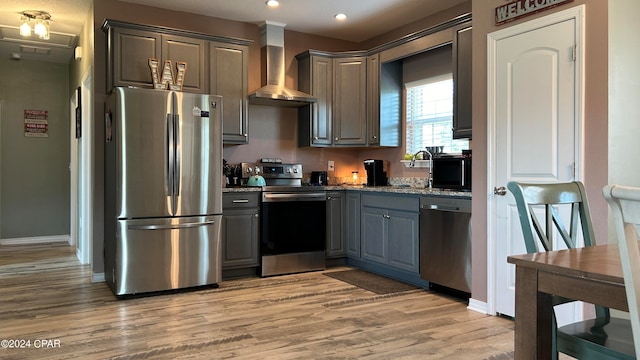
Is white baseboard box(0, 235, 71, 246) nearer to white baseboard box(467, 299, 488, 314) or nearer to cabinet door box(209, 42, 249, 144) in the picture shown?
cabinet door box(209, 42, 249, 144)

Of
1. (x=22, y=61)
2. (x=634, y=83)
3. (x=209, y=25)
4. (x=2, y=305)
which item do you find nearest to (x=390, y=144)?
(x=209, y=25)

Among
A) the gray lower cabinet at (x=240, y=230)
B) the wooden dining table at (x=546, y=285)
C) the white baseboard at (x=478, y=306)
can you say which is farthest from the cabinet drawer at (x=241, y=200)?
the wooden dining table at (x=546, y=285)

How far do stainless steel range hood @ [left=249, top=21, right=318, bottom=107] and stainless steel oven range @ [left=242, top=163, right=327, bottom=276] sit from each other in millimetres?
978

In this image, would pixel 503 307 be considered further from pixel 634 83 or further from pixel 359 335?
pixel 634 83

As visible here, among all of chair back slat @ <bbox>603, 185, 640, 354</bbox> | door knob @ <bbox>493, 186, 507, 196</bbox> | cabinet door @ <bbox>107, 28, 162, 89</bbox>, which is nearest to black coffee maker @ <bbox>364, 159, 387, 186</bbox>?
door knob @ <bbox>493, 186, 507, 196</bbox>

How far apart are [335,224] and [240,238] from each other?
1.04m

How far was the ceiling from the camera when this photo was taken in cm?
453

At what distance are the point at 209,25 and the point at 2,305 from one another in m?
3.12

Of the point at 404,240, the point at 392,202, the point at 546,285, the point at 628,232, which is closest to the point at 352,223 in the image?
the point at 392,202

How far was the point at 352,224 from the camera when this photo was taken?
499 centimetres

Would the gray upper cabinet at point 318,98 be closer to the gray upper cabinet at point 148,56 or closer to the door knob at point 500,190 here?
the gray upper cabinet at point 148,56

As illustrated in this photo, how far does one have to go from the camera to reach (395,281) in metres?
4.39

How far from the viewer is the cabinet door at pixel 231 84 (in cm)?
466

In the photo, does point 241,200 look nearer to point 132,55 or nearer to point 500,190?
point 132,55
